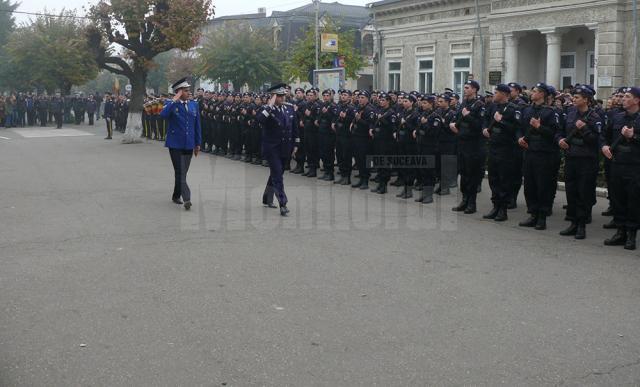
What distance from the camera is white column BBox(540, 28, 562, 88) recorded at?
26.3 meters

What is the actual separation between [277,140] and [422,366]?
6.90 m

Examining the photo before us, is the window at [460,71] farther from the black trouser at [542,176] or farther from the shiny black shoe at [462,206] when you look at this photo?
the black trouser at [542,176]

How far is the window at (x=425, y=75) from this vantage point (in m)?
33.1

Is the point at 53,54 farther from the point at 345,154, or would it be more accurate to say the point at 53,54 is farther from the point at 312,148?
the point at 345,154

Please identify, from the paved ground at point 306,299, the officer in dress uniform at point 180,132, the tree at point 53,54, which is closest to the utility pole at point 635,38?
the paved ground at point 306,299

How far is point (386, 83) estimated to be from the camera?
36.4 meters

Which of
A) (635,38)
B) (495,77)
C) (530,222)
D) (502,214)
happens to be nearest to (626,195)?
(530,222)

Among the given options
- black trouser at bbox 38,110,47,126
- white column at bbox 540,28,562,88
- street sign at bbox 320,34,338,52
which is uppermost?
street sign at bbox 320,34,338,52

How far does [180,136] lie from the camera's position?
11914mm

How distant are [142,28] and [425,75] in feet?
43.0

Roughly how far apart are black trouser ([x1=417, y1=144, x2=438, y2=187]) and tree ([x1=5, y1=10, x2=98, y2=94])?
32310 mm

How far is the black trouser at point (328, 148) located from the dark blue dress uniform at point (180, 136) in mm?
4277

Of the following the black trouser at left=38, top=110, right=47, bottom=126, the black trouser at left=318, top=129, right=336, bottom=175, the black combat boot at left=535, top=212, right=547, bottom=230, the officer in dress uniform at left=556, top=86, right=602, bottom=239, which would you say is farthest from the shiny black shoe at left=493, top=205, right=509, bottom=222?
the black trouser at left=38, top=110, right=47, bottom=126

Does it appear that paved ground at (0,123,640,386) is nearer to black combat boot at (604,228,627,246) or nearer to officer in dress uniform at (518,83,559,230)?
black combat boot at (604,228,627,246)
